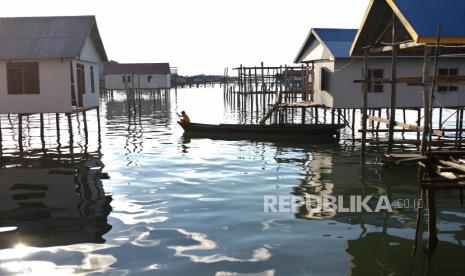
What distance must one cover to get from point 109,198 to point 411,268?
25.0ft

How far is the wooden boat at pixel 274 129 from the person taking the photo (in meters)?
22.7

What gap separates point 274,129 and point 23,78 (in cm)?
1213

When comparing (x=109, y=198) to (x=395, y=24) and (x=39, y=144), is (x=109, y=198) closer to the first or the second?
(x=395, y=24)

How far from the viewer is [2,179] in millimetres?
14844

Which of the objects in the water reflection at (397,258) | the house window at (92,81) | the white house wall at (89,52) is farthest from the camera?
the house window at (92,81)

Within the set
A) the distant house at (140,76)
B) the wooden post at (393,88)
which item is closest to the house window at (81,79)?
the wooden post at (393,88)

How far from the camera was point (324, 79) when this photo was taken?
23781mm

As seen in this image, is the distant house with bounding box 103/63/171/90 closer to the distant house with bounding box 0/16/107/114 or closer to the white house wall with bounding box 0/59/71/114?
the distant house with bounding box 0/16/107/114

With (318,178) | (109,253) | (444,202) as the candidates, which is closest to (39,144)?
(318,178)

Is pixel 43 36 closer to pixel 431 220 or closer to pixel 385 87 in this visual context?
pixel 385 87

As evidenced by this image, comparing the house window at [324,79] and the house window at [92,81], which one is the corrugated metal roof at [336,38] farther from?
the house window at [92,81]

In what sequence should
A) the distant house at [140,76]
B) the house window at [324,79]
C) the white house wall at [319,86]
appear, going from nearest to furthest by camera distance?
the white house wall at [319,86] < the house window at [324,79] < the distant house at [140,76]

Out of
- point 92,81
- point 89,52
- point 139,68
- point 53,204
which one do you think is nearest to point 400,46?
point 53,204

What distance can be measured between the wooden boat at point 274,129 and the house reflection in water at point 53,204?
8.14 metres
